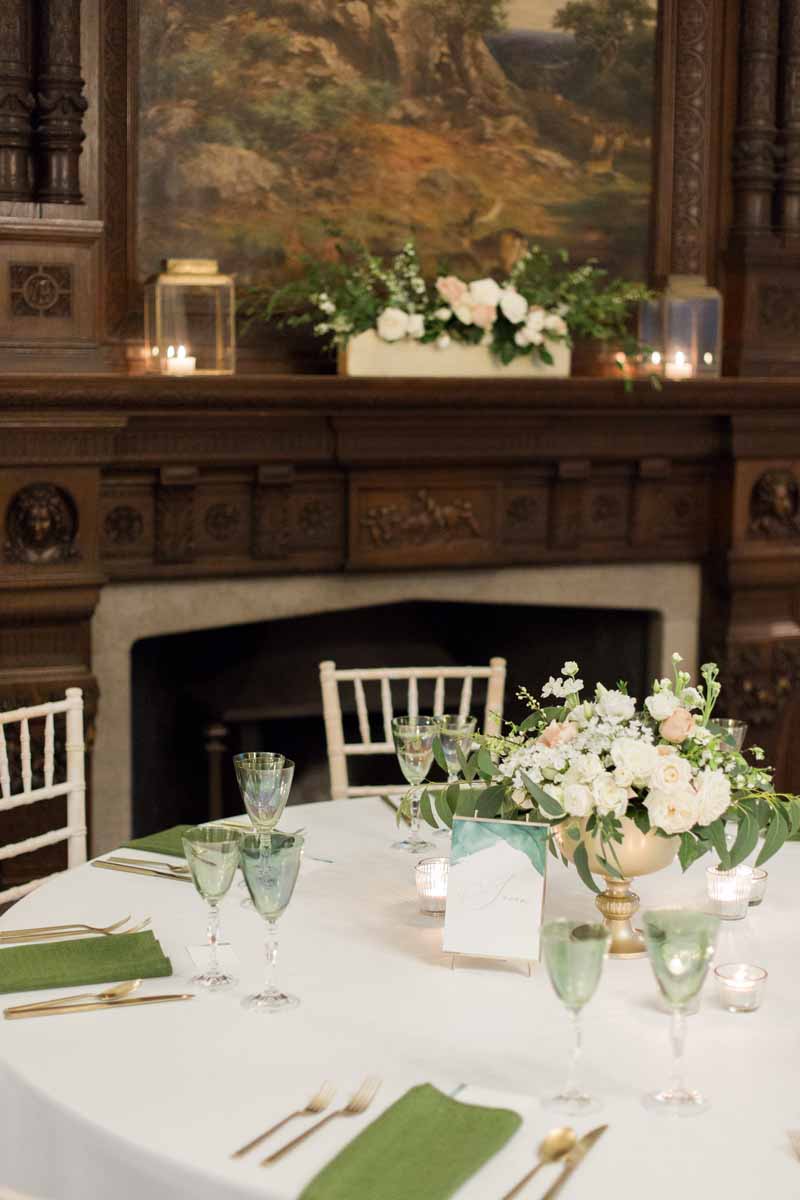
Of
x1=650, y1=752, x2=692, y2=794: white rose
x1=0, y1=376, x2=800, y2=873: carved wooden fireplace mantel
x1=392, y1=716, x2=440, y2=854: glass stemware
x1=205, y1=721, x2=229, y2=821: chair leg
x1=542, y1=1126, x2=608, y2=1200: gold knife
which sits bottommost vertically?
x1=205, y1=721, x2=229, y2=821: chair leg

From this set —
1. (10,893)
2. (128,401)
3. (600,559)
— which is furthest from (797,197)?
(10,893)

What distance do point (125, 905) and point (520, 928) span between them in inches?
24.2

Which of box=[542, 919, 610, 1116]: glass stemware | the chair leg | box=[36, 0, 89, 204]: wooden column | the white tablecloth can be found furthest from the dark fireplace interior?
box=[542, 919, 610, 1116]: glass stemware

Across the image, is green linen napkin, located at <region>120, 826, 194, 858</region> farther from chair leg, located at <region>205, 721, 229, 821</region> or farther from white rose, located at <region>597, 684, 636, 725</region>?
chair leg, located at <region>205, 721, 229, 821</region>

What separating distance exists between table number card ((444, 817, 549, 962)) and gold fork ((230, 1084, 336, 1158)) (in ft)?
1.16

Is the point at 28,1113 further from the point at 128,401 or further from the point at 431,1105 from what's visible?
the point at 128,401

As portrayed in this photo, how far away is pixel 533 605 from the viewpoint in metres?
4.68

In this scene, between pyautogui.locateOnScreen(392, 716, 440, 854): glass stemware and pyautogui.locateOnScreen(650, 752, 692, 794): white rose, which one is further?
pyautogui.locateOnScreen(392, 716, 440, 854): glass stemware

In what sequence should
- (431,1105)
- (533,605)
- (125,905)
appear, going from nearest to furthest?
(431,1105)
(125,905)
(533,605)

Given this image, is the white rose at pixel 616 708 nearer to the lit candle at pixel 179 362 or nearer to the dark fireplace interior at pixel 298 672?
the lit candle at pixel 179 362

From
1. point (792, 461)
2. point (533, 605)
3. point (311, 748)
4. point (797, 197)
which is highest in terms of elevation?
point (797, 197)

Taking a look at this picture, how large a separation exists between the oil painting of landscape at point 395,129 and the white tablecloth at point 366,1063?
2308 mm

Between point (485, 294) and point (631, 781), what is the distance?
224cm

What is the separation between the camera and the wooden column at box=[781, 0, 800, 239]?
4277 mm
